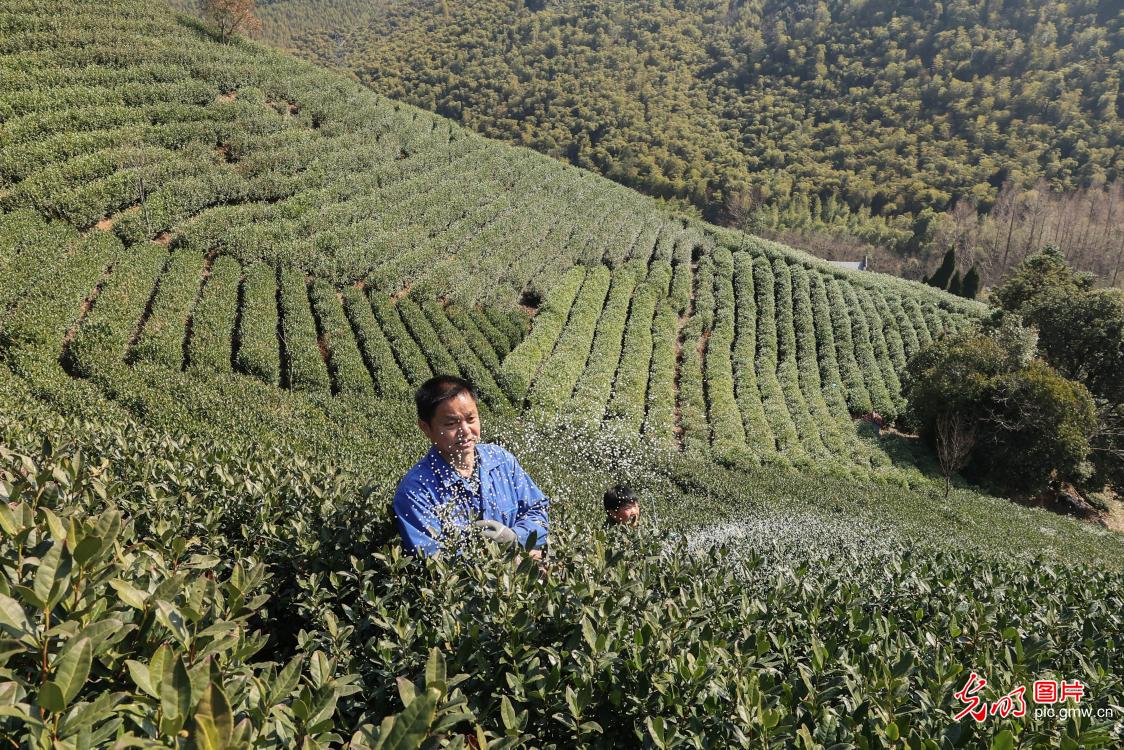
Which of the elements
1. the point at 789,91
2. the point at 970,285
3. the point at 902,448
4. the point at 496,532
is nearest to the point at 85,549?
the point at 496,532

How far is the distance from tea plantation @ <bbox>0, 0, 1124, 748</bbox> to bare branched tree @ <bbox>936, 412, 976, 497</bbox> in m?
0.95

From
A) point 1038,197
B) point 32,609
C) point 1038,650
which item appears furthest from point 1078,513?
point 1038,197

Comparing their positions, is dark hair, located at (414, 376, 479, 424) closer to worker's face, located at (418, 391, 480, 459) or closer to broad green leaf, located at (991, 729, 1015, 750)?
worker's face, located at (418, 391, 480, 459)

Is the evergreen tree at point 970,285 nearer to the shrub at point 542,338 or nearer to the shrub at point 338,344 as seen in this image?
the shrub at point 542,338

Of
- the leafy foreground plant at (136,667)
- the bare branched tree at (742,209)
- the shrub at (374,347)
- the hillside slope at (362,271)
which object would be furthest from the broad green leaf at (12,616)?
the bare branched tree at (742,209)

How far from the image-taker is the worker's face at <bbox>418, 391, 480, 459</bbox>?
2.59m

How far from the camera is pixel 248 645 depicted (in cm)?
141

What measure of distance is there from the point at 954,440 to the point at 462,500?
56.1ft

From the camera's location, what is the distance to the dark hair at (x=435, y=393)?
2.60m

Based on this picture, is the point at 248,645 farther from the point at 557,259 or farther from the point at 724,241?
the point at 724,241

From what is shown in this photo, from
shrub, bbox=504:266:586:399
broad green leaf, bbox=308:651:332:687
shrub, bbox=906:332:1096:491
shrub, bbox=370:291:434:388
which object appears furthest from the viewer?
shrub, bbox=504:266:586:399

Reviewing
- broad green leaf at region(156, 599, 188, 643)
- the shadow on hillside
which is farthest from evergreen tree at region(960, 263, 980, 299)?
broad green leaf at region(156, 599, 188, 643)

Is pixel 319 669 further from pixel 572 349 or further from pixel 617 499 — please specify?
pixel 572 349

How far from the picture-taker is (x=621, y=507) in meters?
3.87
